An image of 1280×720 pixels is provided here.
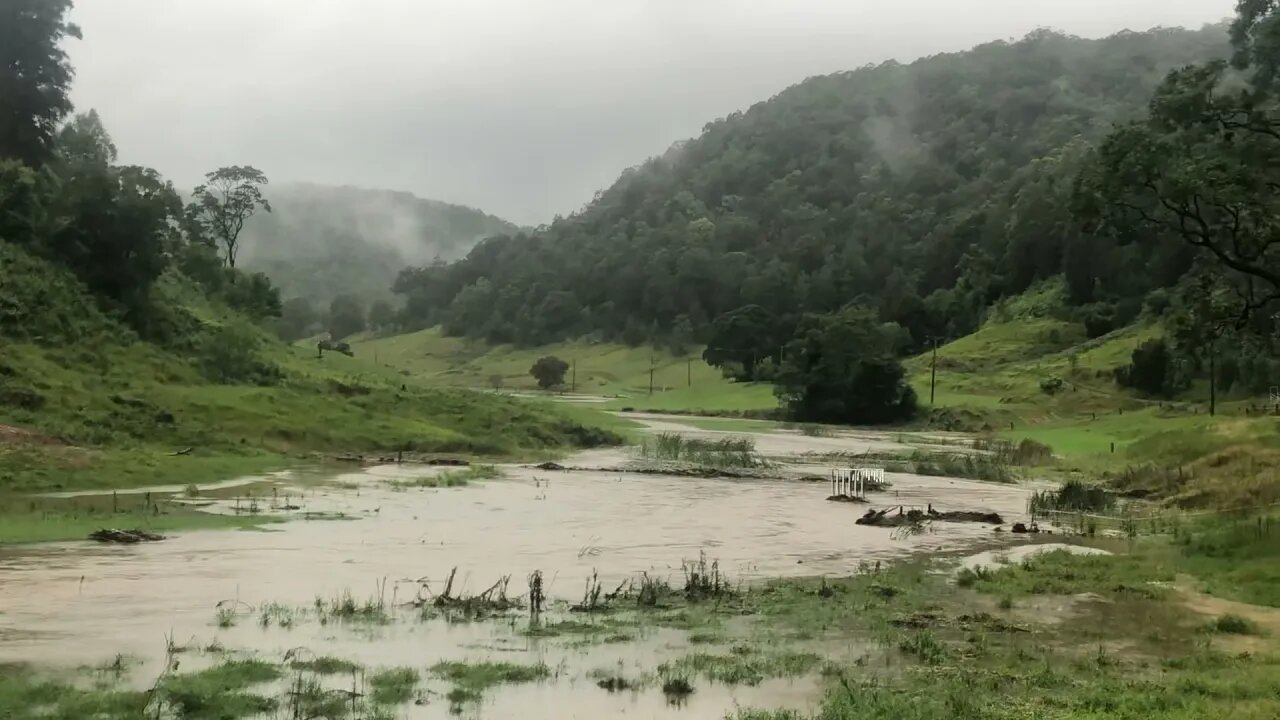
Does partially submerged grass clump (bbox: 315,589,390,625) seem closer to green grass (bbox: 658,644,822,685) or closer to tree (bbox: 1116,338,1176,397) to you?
green grass (bbox: 658,644,822,685)

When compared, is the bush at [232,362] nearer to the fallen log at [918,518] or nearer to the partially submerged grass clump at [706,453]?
the partially submerged grass clump at [706,453]

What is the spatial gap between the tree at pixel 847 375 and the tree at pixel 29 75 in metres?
63.5

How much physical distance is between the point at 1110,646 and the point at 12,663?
14.8 meters

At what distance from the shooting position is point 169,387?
161 ft

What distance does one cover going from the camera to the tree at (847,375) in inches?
3716

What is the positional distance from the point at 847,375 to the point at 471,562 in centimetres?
7617

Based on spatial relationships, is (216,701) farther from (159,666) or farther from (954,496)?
(954,496)

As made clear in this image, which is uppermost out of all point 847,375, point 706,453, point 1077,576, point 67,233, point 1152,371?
point 67,233

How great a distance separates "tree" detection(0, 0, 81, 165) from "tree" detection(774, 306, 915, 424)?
6347 cm

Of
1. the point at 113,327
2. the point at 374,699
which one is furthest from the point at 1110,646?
the point at 113,327

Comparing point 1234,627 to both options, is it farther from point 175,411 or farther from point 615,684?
point 175,411

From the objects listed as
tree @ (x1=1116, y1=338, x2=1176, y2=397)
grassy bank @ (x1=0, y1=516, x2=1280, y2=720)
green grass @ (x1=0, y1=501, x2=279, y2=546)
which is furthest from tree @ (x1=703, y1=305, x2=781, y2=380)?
grassy bank @ (x1=0, y1=516, x2=1280, y2=720)

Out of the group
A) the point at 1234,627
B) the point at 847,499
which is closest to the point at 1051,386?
the point at 847,499

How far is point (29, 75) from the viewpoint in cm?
7131
